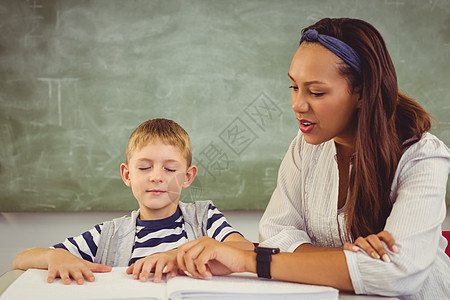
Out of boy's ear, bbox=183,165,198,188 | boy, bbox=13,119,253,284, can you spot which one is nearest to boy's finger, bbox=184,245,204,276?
boy, bbox=13,119,253,284

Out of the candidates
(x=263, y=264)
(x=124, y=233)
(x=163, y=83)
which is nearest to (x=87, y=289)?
(x=263, y=264)

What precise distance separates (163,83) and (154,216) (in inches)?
58.7

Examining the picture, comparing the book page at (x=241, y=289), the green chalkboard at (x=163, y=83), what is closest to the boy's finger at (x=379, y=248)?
the book page at (x=241, y=289)

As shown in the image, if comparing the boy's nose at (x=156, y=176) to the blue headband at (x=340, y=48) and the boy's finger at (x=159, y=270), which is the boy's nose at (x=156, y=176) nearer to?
the boy's finger at (x=159, y=270)

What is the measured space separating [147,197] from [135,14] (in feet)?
5.50

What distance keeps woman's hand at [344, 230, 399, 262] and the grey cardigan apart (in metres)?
0.62

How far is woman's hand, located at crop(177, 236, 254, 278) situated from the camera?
39.8 inches

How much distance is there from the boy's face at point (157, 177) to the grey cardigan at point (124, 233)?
6 centimetres

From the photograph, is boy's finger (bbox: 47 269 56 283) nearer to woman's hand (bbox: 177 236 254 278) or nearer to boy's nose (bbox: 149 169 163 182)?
woman's hand (bbox: 177 236 254 278)

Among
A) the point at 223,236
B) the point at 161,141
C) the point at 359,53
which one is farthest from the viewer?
the point at 161,141

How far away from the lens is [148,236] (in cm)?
147

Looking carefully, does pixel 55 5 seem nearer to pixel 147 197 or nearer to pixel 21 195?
pixel 21 195

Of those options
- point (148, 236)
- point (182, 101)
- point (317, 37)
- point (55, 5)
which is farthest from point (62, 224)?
point (317, 37)

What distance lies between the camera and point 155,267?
1.06 m
